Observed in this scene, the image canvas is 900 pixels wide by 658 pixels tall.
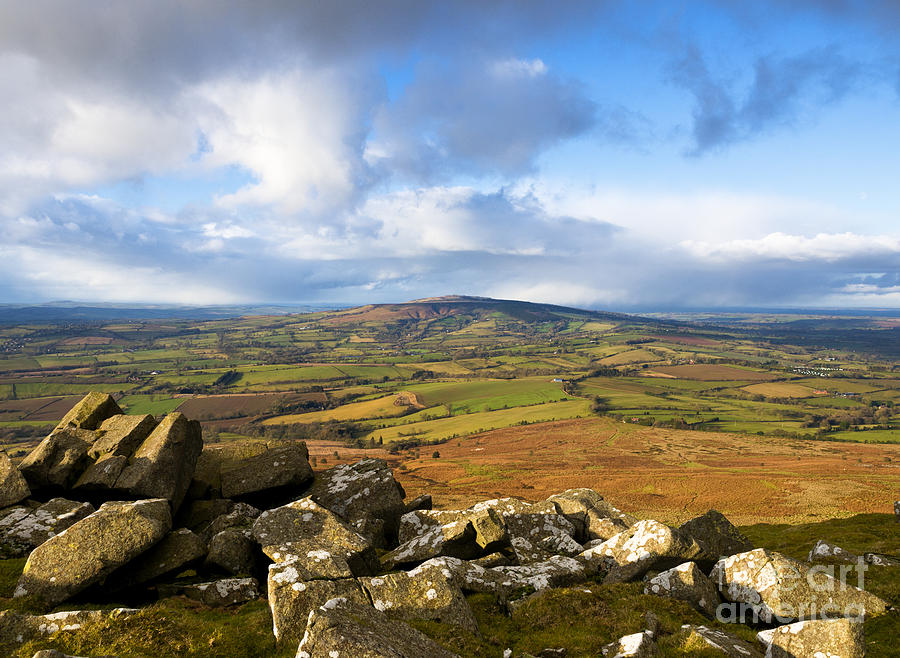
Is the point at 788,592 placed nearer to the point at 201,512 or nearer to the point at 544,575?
the point at 544,575

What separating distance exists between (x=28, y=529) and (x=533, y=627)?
20.1 m

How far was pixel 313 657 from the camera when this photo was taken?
8.29 meters

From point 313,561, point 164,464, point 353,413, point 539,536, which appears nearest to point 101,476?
point 164,464

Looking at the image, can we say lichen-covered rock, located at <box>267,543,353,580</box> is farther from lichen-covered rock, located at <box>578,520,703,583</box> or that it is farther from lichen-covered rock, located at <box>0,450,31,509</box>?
lichen-covered rock, located at <box>0,450,31,509</box>

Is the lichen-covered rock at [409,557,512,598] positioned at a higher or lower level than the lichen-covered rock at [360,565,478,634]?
lower

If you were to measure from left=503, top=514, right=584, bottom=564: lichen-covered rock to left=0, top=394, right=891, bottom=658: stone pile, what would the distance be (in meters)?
0.09

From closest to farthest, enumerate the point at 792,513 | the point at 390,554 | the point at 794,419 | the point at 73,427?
the point at 390,554
the point at 73,427
the point at 792,513
the point at 794,419

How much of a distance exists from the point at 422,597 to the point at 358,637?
4752mm

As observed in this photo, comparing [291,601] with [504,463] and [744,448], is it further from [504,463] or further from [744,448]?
[744,448]

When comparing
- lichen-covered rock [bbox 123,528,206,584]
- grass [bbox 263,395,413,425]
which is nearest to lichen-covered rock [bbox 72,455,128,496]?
lichen-covered rock [bbox 123,528,206,584]

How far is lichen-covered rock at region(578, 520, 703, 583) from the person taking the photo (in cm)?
1728

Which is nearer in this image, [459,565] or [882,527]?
[459,565]

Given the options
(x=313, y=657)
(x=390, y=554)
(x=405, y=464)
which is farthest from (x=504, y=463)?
(x=313, y=657)

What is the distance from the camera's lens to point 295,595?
469 inches
